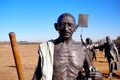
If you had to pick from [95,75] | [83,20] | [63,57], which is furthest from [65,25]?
[83,20]

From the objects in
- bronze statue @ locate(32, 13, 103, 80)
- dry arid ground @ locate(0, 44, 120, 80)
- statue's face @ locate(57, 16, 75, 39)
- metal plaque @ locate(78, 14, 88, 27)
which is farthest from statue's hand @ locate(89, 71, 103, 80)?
dry arid ground @ locate(0, 44, 120, 80)

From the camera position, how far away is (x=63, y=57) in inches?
118

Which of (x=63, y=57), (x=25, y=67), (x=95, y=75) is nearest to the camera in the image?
(x=95, y=75)

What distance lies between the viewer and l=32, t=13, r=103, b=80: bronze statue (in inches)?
113

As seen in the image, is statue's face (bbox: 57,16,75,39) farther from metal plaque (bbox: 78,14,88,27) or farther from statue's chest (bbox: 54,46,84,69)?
metal plaque (bbox: 78,14,88,27)

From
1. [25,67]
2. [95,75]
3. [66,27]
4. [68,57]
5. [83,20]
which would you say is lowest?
[25,67]

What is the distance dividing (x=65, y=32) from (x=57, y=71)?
0.41 metres

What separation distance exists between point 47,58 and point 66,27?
0.37 m

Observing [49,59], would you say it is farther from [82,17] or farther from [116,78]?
[116,78]

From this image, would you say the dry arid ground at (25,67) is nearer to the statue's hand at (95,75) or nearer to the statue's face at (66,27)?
the statue's face at (66,27)

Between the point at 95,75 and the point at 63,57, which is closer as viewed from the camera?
the point at 95,75

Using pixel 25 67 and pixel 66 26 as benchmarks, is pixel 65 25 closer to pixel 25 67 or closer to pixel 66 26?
pixel 66 26

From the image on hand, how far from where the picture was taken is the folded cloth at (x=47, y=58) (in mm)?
2820

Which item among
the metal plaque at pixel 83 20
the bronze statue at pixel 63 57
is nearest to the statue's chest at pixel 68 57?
the bronze statue at pixel 63 57
